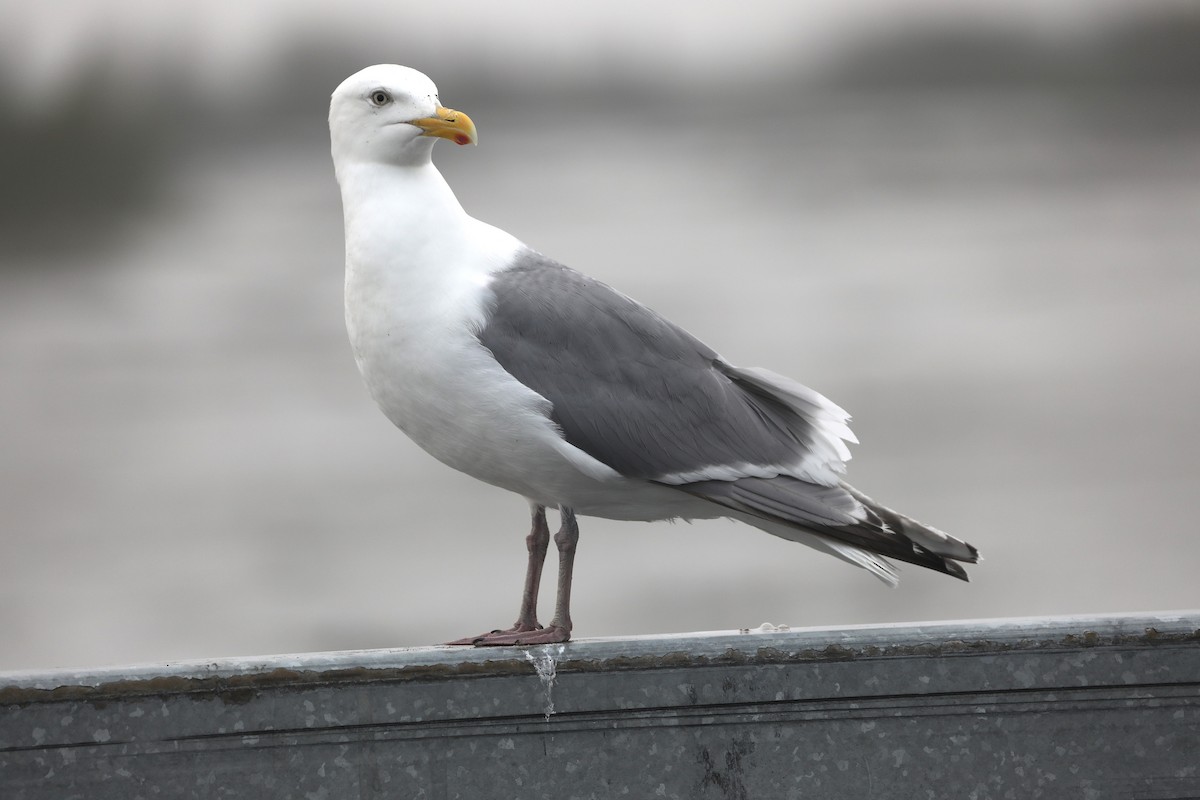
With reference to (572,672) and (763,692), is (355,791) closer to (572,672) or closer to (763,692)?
(572,672)

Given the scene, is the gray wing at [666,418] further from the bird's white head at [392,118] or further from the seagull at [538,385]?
the bird's white head at [392,118]

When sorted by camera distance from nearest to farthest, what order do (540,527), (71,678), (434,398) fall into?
1. (71,678)
2. (434,398)
3. (540,527)

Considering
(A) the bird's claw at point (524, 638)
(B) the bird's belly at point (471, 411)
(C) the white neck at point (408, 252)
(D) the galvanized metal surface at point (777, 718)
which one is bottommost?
(D) the galvanized metal surface at point (777, 718)

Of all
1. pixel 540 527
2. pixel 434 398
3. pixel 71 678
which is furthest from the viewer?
pixel 540 527

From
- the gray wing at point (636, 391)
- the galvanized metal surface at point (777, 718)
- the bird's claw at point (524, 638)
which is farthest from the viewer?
the gray wing at point (636, 391)

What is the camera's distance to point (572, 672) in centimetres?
261

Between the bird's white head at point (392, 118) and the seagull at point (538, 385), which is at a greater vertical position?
the bird's white head at point (392, 118)

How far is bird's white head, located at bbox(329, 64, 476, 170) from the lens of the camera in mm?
3512

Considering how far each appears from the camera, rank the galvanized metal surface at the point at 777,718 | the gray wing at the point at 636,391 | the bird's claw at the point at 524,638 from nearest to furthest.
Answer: the galvanized metal surface at the point at 777,718, the bird's claw at the point at 524,638, the gray wing at the point at 636,391

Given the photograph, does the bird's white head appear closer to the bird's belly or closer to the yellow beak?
the yellow beak

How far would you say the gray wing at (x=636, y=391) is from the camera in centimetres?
341

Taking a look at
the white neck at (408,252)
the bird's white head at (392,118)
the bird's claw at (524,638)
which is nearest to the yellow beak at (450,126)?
the bird's white head at (392,118)

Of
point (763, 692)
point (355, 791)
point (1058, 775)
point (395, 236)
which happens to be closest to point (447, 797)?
point (355, 791)

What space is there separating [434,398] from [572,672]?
2.99 ft
